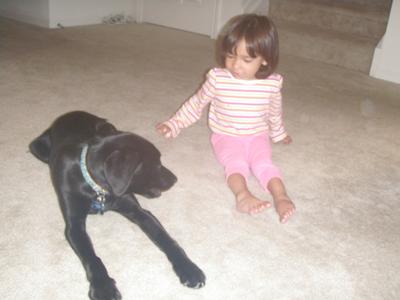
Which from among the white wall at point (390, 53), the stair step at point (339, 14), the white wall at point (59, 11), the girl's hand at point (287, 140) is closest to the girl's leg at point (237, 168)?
the girl's hand at point (287, 140)

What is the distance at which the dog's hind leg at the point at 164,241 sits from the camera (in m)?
0.99

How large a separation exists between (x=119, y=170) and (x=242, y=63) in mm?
646

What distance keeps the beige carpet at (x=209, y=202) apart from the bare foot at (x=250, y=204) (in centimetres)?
3

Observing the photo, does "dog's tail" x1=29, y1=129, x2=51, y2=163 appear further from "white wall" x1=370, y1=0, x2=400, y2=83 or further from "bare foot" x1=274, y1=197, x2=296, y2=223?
"white wall" x1=370, y1=0, x2=400, y2=83

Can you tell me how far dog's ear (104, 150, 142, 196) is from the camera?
1011 millimetres

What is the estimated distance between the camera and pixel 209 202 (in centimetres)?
133

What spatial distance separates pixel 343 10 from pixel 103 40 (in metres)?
1.85

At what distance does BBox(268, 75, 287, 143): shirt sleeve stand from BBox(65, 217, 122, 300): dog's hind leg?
831 millimetres

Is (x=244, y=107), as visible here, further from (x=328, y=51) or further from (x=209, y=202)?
(x=328, y=51)

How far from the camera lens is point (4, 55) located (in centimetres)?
257

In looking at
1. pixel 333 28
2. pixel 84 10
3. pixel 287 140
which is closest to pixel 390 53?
pixel 333 28

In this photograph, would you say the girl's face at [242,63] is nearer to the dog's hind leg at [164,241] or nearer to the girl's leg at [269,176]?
the girl's leg at [269,176]

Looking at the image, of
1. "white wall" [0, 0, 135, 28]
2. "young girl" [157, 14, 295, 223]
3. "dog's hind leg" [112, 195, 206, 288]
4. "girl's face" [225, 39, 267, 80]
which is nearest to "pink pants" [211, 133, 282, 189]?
"young girl" [157, 14, 295, 223]

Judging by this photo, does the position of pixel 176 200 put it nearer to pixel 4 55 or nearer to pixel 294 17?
pixel 4 55
